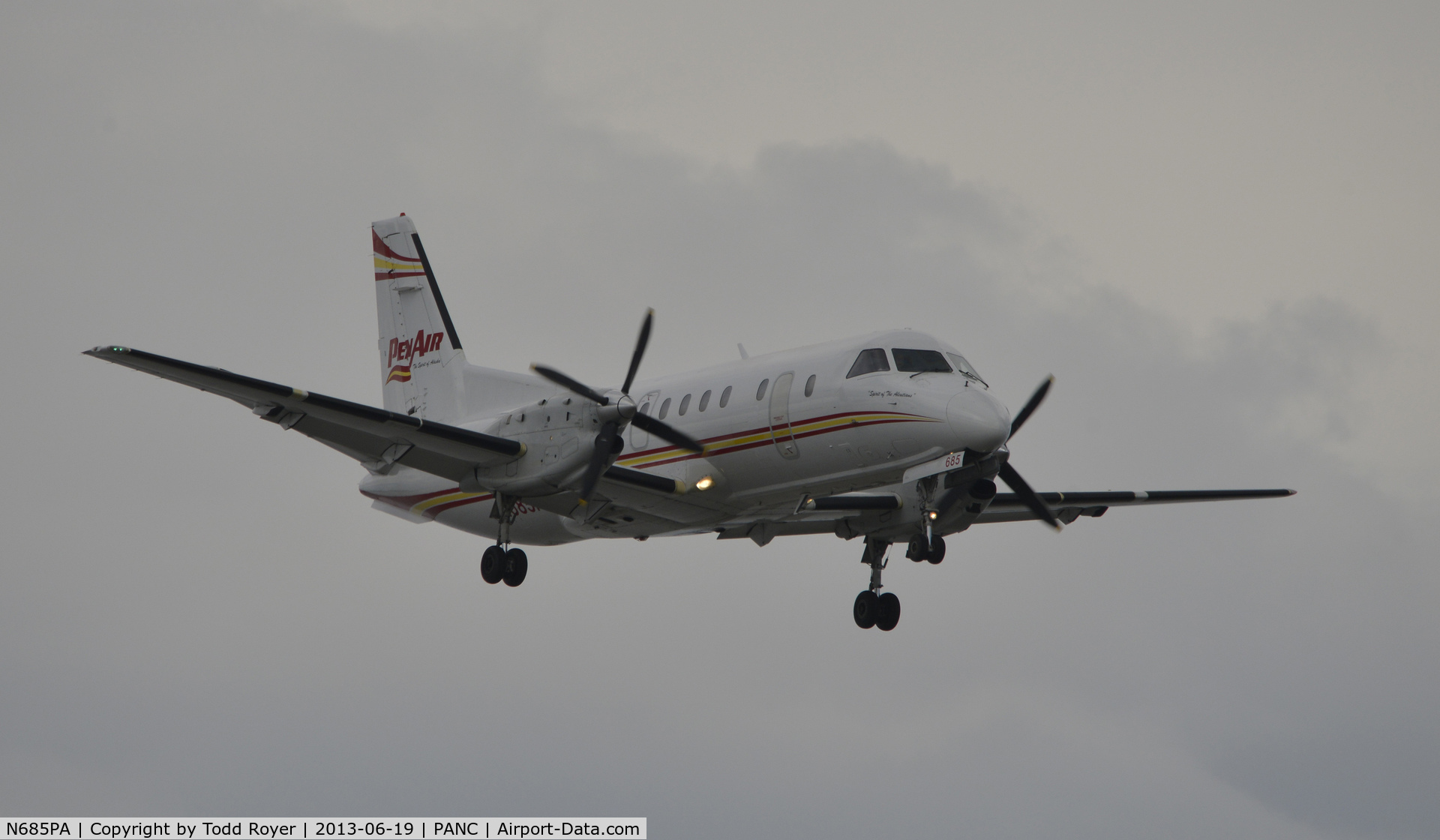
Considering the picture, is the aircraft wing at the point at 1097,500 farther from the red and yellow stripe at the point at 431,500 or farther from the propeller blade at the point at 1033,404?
the red and yellow stripe at the point at 431,500

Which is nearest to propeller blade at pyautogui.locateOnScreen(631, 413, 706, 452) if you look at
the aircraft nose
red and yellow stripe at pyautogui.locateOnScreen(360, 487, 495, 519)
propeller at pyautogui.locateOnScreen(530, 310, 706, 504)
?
propeller at pyautogui.locateOnScreen(530, 310, 706, 504)

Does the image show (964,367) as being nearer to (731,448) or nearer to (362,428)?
(731,448)

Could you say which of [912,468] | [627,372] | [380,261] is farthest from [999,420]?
[380,261]

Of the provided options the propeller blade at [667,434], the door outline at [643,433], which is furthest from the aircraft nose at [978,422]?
the door outline at [643,433]

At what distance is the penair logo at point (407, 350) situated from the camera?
1107 inches

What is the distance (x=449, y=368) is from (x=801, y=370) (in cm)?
860

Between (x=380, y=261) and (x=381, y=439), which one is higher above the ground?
(x=380, y=261)

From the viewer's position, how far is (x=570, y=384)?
69.8ft

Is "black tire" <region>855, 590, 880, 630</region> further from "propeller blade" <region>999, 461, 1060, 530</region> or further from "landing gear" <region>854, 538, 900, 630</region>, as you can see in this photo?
"propeller blade" <region>999, 461, 1060, 530</region>

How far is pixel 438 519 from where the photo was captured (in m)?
26.1

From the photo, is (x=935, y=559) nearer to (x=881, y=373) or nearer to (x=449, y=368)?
(x=881, y=373)

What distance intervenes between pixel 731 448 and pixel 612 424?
203 centimetres

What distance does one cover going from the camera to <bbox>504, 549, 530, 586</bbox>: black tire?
22.4 m

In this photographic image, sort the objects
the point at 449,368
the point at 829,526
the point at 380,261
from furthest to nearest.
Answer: the point at 380,261, the point at 449,368, the point at 829,526
